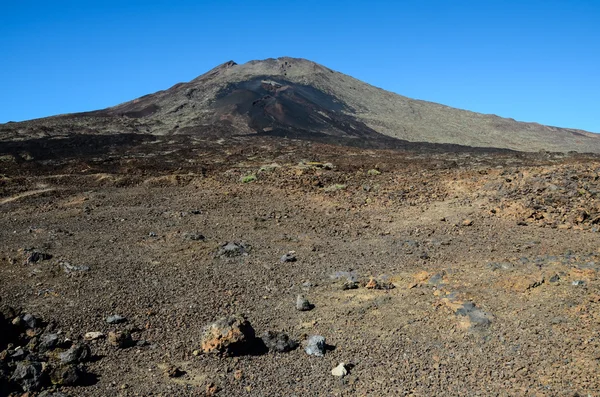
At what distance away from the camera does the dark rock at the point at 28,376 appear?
453 cm

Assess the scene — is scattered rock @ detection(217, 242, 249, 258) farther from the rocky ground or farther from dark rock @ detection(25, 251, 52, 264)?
dark rock @ detection(25, 251, 52, 264)

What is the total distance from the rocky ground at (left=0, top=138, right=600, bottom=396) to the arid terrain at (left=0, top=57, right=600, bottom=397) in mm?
28

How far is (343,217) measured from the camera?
37.0ft

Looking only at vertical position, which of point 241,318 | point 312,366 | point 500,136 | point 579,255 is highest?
point 500,136

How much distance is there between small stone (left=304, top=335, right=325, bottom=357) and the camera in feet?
17.7

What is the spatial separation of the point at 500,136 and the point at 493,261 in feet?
199

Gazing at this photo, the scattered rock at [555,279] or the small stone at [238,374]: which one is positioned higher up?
the scattered rock at [555,279]

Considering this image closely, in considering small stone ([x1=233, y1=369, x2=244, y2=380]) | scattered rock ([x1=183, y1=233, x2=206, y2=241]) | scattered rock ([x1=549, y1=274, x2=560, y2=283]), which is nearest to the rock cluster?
small stone ([x1=233, y1=369, x2=244, y2=380])

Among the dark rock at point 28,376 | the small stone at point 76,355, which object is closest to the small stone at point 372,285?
the small stone at point 76,355

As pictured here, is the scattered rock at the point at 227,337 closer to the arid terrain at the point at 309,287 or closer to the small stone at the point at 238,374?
the arid terrain at the point at 309,287

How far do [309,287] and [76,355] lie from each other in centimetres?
335

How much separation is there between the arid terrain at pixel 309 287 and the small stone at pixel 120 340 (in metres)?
0.02

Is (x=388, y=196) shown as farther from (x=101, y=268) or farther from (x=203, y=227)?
(x=101, y=268)

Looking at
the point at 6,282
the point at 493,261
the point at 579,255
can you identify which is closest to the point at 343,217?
the point at 493,261
